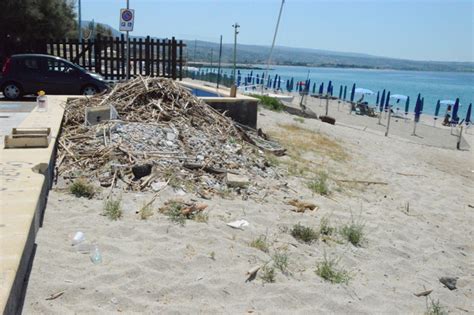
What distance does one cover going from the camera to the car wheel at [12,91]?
14703 millimetres

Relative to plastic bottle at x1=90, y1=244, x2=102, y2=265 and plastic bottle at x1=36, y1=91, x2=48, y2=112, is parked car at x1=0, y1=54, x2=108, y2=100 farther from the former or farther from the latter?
plastic bottle at x1=90, y1=244, x2=102, y2=265

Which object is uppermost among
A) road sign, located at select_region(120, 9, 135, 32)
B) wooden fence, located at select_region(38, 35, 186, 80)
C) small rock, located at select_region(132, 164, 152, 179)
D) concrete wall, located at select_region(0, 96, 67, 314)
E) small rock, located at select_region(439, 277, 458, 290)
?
road sign, located at select_region(120, 9, 135, 32)

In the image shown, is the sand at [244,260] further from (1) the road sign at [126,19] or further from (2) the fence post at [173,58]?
(2) the fence post at [173,58]

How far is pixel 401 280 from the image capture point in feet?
14.8

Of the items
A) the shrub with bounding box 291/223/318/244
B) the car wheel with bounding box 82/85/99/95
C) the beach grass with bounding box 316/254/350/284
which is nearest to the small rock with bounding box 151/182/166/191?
the shrub with bounding box 291/223/318/244

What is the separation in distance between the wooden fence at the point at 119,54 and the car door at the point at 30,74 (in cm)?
483

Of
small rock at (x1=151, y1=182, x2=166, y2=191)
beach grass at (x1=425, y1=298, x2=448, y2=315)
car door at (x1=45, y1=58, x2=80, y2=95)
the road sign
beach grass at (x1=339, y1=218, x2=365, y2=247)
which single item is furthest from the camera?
car door at (x1=45, y1=58, x2=80, y2=95)

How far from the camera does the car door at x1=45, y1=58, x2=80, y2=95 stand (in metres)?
15.0

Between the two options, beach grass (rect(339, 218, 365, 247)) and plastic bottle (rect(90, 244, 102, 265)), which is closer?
plastic bottle (rect(90, 244, 102, 265))

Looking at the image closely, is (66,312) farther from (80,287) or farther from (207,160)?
(207,160)

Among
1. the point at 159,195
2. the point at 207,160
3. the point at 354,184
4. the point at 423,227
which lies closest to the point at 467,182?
the point at 354,184

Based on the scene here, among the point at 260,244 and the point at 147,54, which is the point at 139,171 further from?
the point at 147,54

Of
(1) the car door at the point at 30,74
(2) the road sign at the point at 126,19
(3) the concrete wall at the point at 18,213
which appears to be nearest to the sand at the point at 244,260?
(3) the concrete wall at the point at 18,213

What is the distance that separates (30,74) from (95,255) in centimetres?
1274
